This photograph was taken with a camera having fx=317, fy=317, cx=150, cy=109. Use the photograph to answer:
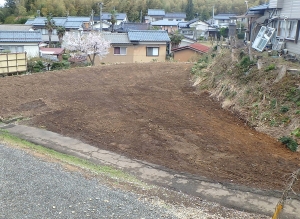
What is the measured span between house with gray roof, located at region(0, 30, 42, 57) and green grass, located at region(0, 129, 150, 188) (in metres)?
15.5

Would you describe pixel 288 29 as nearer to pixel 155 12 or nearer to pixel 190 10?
pixel 155 12

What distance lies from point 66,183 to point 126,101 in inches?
261

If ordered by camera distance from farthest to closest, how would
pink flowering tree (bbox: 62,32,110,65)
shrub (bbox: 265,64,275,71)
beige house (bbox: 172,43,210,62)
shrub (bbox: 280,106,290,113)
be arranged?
beige house (bbox: 172,43,210,62) → pink flowering tree (bbox: 62,32,110,65) → shrub (bbox: 265,64,275,71) → shrub (bbox: 280,106,290,113)

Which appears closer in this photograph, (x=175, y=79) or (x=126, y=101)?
(x=126, y=101)

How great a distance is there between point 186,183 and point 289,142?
3.21 metres

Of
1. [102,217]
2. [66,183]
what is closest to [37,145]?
[66,183]

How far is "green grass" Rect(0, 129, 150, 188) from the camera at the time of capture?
6255 mm

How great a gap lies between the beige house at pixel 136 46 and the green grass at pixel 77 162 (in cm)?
1804

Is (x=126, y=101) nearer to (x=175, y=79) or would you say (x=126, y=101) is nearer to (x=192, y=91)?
(x=192, y=91)

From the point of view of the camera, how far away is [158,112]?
415 inches

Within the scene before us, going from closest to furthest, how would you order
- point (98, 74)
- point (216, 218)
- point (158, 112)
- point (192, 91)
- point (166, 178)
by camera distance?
point (216, 218) → point (166, 178) → point (158, 112) → point (192, 91) → point (98, 74)

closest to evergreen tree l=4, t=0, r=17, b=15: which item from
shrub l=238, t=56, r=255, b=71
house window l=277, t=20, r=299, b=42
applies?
house window l=277, t=20, r=299, b=42

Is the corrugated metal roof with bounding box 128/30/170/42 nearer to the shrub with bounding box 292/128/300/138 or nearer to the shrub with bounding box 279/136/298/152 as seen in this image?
the shrub with bounding box 292/128/300/138

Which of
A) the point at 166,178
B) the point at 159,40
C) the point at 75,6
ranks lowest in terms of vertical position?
the point at 166,178
